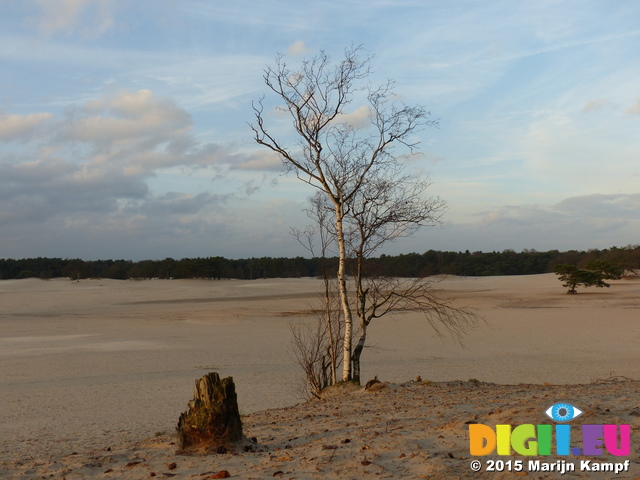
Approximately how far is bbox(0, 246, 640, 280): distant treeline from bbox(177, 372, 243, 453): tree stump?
57579 millimetres

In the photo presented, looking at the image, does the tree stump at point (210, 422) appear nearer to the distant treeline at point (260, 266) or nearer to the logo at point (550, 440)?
the logo at point (550, 440)

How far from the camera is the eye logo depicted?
20.0ft

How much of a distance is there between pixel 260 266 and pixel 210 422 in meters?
74.1

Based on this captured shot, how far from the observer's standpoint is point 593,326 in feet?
80.7

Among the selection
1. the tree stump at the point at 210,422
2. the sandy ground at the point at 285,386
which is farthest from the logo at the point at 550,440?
the tree stump at the point at 210,422

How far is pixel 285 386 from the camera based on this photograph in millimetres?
13719

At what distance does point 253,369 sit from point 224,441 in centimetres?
1015

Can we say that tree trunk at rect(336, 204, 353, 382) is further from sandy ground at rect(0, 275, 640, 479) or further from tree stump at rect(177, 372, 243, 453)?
tree stump at rect(177, 372, 243, 453)

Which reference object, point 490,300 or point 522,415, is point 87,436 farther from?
point 490,300

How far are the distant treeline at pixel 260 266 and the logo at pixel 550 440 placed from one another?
57.6m

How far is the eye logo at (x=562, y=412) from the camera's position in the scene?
608cm

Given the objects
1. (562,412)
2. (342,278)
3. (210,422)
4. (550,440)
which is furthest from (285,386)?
(550,440)

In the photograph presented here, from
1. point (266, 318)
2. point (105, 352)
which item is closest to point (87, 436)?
point (105, 352)

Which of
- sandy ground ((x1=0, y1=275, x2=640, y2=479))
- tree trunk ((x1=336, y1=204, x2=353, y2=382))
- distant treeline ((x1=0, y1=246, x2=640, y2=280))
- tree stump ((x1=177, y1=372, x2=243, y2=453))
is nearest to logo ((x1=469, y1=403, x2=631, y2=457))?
sandy ground ((x1=0, y1=275, x2=640, y2=479))
